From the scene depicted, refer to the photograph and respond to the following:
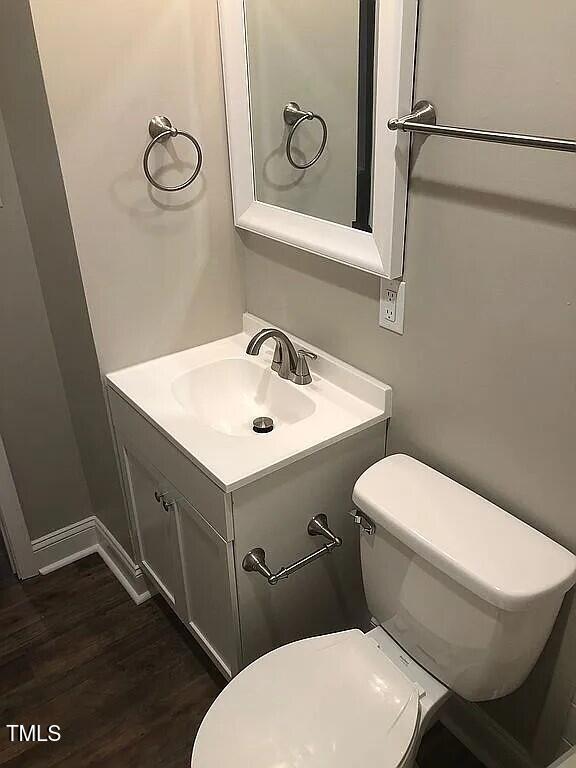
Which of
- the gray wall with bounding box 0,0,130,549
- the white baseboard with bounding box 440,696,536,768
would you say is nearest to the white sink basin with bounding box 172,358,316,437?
the gray wall with bounding box 0,0,130,549

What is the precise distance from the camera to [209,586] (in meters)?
1.58

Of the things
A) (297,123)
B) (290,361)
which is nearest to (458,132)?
(297,123)

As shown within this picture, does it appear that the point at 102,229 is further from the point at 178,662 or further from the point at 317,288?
the point at 178,662

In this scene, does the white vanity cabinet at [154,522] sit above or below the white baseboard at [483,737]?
above

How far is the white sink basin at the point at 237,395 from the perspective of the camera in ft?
5.52

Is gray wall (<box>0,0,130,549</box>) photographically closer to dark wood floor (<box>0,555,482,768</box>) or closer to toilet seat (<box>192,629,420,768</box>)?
dark wood floor (<box>0,555,482,768</box>)

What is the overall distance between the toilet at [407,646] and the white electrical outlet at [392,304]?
0.31 metres

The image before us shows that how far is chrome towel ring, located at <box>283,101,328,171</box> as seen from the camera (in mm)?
1467

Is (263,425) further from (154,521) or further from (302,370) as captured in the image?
(154,521)

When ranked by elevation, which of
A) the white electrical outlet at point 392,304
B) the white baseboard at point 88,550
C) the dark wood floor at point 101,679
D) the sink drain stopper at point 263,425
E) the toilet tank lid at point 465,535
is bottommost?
the dark wood floor at point 101,679

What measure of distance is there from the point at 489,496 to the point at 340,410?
0.39 m

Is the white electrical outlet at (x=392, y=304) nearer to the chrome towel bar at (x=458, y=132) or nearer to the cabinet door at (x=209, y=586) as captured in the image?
the chrome towel bar at (x=458, y=132)

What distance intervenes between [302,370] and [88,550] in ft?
3.68

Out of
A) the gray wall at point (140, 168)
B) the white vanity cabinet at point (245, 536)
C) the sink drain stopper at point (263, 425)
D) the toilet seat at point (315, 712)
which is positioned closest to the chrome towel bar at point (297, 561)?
the white vanity cabinet at point (245, 536)
